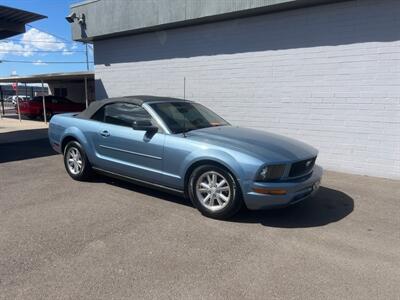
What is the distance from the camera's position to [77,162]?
20.3ft

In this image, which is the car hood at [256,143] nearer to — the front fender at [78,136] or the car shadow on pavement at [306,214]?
the car shadow on pavement at [306,214]

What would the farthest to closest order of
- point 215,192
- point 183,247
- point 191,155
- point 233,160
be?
point 191,155 → point 215,192 → point 233,160 → point 183,247

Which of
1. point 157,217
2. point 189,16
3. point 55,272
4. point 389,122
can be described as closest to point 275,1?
point 189,16

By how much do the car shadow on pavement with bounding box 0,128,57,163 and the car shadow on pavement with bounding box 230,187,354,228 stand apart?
6.21m

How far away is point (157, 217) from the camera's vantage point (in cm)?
458

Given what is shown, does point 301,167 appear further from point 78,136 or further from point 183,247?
point 78,136

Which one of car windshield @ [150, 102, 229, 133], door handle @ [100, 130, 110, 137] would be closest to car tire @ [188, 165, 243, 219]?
car windshield @ [150, 102, 229, 133]

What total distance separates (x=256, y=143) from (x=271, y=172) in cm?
57

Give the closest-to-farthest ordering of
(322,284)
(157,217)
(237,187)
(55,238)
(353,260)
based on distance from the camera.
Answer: (322,284), (353,260), (55,238), (237,187), (157,217)

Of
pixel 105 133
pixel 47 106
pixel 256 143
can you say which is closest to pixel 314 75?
pixel 256 143

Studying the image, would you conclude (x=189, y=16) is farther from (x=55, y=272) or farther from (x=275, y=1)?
(x=55, y=272)

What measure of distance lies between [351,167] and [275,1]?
3880mm

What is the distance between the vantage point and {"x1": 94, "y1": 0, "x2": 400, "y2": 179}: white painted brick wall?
22.4 feet

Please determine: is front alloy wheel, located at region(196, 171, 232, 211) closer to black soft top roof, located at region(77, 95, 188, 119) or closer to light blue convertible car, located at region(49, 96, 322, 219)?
light blue convertible car, located at region(49, 96, 322, 219)
